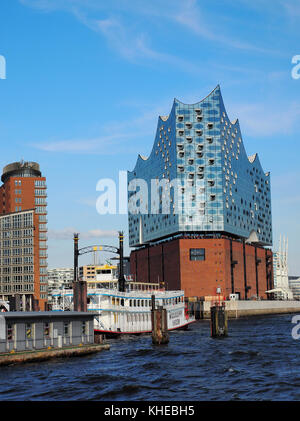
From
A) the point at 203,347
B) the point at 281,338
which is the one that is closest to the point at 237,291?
the point at 281,338

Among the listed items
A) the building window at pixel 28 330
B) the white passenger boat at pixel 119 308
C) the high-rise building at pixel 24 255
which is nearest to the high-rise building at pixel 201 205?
the high-rise building at pixel 24 255

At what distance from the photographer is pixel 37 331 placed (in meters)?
47.3

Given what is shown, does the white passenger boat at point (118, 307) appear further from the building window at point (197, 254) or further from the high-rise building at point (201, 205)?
the high-rise building at point (201, 205)

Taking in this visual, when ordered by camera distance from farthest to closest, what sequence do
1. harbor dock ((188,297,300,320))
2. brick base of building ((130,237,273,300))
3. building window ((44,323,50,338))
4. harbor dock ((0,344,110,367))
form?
brick base of building ((130,237,273,300)) < harbor dock ((188,297,300,320)) < building window ((44,323,50,338)) < harbor dock ((0,344,110,367))

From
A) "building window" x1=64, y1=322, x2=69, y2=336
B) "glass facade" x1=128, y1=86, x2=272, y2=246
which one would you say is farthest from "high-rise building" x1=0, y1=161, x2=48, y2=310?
"building window" x1=64, y1=322, x2=69, y2=336

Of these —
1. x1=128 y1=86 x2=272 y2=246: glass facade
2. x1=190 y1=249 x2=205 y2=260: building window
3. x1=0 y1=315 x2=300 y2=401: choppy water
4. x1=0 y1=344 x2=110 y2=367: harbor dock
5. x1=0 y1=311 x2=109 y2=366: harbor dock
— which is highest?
x1=128 y1=86 x2=272 y2=246: glass facade

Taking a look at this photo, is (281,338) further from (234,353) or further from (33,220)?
(33,220)

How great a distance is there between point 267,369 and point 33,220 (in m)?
116

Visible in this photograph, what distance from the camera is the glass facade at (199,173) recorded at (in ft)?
525

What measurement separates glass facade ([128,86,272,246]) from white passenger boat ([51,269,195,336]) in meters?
71.4

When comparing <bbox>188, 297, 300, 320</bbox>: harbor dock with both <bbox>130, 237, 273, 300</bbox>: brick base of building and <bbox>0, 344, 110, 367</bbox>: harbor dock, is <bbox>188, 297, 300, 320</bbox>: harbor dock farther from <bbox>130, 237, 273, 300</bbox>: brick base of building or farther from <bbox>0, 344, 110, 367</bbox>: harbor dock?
<bbox>0, 344, 110, 367</bbox>: harbor dock

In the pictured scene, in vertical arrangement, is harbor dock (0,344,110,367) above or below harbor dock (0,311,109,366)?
below

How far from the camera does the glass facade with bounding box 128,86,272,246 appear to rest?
525ft

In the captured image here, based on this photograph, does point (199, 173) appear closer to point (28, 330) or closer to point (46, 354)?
point (28, 330)
